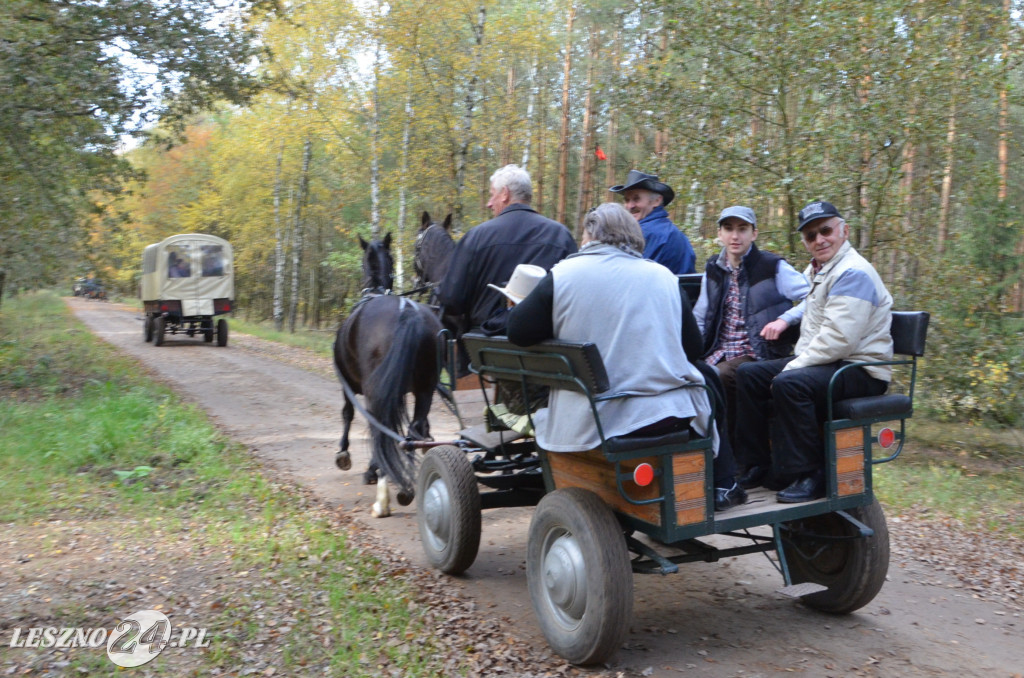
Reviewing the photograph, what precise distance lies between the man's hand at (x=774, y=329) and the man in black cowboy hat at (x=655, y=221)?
83 centimetres

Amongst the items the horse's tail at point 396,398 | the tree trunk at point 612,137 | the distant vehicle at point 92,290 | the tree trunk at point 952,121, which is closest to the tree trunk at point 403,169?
the tree trunk at point 612,137

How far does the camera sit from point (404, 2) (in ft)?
59.7

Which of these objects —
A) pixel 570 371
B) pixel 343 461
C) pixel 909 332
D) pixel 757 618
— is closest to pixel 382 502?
pixel 343 461

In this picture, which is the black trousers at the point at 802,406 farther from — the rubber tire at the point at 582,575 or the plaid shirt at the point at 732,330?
the rubber tire at the point at 582,575

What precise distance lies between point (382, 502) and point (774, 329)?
339 centimetres

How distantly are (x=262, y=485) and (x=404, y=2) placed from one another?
14477 millimetres

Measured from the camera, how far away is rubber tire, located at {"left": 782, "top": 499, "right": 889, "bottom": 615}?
4.00m

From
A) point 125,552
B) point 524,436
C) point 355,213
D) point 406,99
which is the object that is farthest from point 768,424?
point 355,213

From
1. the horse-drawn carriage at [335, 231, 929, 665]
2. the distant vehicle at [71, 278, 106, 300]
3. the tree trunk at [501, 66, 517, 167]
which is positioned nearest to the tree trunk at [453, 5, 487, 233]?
the tree trunk at [501, 66, 517, 167]

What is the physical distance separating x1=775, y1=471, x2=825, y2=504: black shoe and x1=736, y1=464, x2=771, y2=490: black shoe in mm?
310

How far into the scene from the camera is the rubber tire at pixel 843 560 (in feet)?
13.1

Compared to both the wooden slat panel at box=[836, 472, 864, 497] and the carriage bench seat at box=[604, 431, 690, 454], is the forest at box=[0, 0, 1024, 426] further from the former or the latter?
the carriage bench seat at box=[604, 431, 690, 454]

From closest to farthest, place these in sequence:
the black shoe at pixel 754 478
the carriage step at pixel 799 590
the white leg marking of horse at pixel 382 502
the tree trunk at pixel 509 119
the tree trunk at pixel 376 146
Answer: the carriage step at pixel 799 590 < the black shoe at pixel 754 478 < the white leg marking of horse at pixel 382 502 < the tree trunk at pixel 509 119 < the tree trunk at pixel 376 146

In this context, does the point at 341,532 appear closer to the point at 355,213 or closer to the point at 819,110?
the point at 819,110
